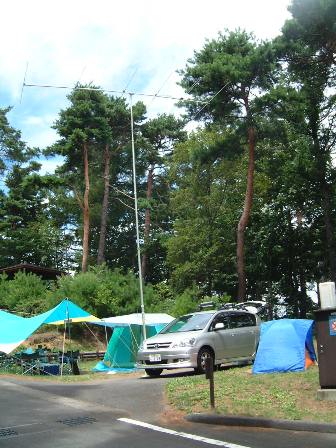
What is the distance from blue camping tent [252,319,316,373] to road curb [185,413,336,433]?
3954mm

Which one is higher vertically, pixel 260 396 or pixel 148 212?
pixel 148 212

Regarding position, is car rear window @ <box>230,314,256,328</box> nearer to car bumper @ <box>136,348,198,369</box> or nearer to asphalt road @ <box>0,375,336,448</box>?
car bumper @ <box>136,348,198,369</box>

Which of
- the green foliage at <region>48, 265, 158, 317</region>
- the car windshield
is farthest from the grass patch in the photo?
the green foliage at <region>48, 265, 158, 317</region>

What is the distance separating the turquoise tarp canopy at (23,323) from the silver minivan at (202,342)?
490cm

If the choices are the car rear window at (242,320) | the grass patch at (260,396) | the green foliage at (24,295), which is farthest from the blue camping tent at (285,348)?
the green foliage at (24,295)

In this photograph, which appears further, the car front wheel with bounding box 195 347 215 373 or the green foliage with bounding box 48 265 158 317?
the green foliage with bounding box 48 265 158 317

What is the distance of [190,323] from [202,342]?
3.88 feet

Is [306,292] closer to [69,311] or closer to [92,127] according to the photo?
[92,127]

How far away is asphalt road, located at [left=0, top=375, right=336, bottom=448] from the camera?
7.01 m

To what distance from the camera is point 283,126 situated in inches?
1147

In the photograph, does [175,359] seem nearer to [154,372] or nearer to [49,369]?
[154,372]

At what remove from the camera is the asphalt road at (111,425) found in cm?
701

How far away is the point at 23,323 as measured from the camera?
61.4 feet

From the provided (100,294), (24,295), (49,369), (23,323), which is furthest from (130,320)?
(24,295)
